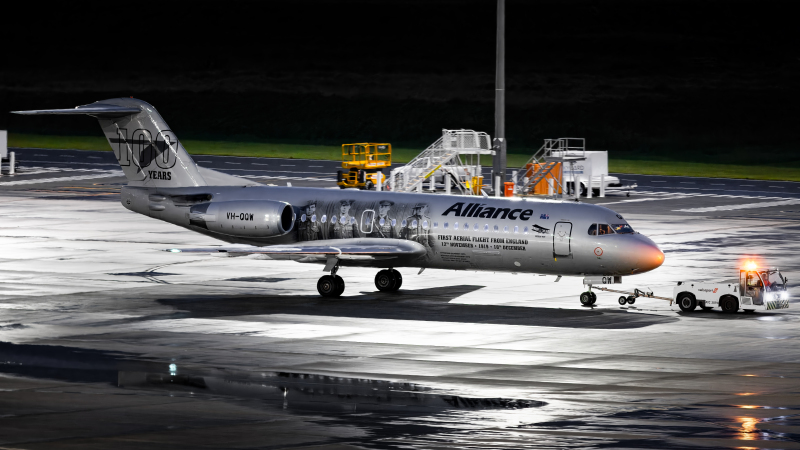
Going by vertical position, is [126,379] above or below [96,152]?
below

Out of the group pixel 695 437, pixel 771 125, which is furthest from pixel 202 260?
pixel 771 125

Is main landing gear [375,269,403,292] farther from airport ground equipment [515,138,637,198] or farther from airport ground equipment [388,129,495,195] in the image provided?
airport ground equipment [388,129,495,195]

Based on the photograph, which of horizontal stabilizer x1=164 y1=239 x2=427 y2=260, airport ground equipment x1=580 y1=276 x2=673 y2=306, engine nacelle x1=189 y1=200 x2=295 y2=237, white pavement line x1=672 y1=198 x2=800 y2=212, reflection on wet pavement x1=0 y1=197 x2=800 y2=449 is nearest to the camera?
reflection on wet pavement x1=0 y1=197 x2=800 y2=449

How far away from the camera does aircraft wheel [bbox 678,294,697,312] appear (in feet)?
123

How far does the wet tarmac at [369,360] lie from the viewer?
2275 cm

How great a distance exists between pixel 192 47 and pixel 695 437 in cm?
13214

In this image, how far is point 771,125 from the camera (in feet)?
402

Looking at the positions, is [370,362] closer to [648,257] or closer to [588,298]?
[588,298]

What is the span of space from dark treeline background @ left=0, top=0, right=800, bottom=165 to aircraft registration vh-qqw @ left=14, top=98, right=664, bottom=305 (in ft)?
266

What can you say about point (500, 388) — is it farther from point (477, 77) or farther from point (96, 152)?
point (477, 77)

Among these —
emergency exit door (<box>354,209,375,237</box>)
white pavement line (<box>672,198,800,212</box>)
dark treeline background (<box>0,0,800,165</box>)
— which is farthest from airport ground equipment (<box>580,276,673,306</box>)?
dark treeline background (<box>0,0,800,165</box>)

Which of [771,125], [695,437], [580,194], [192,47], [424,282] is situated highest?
[192,47]

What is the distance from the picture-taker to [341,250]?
39531 millimetres

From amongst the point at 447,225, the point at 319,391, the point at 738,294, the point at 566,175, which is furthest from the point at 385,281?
the point at 566,175
